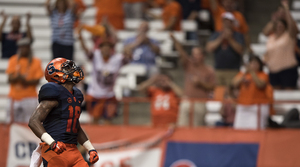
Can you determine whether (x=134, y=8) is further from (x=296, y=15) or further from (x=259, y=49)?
(x=296, y=15)

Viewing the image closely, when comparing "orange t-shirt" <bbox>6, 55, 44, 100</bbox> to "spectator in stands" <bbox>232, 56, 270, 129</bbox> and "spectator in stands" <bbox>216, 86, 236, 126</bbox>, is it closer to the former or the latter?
"spectator in stands" <bbox>216, 86, 236, 126</bbox>

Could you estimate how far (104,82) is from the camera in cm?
1023

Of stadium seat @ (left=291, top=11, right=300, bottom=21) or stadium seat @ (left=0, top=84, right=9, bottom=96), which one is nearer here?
stadium seat @ (left=0, top=84, right=9, bottom=96)

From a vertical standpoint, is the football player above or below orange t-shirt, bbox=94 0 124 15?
below

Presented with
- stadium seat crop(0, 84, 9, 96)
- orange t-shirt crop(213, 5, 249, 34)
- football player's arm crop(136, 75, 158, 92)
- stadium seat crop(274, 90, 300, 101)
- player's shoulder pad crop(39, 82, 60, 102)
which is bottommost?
stadium seat crop(0, 84, 9, 96)

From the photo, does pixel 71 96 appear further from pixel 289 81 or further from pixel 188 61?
pixel 289 81

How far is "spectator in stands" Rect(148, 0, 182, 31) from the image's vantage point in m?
12.3

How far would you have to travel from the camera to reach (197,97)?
1002 centimetres

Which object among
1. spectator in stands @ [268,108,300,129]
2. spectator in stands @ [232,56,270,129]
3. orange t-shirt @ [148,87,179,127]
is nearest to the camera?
spectator in stands @ [268,108,300,129]

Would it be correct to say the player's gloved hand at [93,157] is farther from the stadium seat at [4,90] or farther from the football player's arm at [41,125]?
the stadium seat at [4,90]

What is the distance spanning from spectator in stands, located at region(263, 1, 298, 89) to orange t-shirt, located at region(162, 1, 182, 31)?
2700mm

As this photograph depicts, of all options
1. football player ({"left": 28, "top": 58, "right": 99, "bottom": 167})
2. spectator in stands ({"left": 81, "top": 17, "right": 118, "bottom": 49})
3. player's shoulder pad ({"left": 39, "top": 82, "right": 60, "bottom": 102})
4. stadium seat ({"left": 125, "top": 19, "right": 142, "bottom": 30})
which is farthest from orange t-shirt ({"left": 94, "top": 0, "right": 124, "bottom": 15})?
player's shoulder pad ({"left": 39, "top": 82, "right": 60, "bottom": 102})

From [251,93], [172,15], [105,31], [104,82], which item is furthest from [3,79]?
[251,93]

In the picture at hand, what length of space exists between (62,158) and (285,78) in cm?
615
